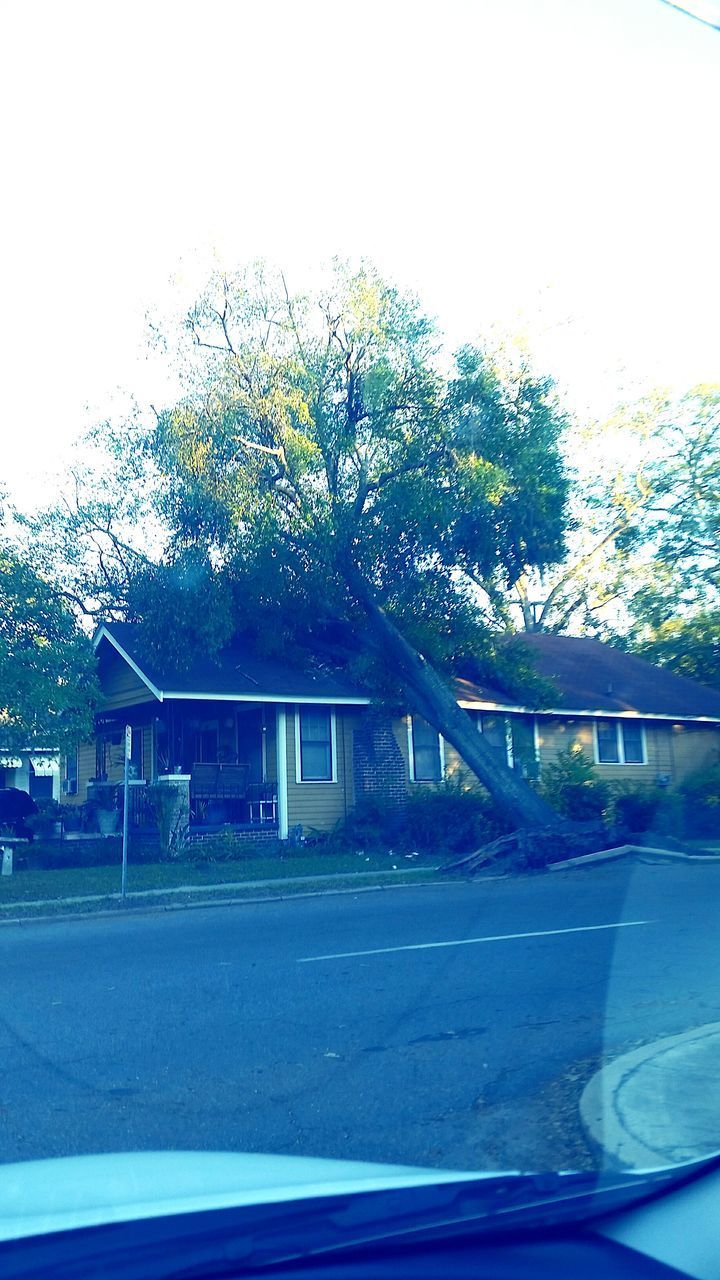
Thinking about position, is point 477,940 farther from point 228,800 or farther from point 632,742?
point 632,742

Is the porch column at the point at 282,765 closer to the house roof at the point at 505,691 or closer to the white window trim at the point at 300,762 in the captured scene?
the white window trim at the point at 300,762

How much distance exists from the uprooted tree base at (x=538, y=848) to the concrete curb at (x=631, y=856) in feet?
0.46

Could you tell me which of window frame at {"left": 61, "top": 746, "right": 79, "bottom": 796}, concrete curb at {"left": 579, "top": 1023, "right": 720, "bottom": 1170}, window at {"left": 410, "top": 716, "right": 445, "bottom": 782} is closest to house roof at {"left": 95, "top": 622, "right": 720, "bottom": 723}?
window at {"left": 410, "top": 716, "right": 445, "bottom": 782}

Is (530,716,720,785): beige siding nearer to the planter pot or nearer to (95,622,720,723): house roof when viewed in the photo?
(95,622,720,723): house roof

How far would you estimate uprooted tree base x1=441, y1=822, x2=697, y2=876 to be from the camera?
19.3 m

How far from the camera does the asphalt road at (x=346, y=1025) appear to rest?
5672 mm

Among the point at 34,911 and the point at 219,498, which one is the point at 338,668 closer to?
the point at 219,498

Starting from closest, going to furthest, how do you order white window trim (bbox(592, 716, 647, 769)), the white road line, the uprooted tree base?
the white road line
the uprooted tree base
white window trim (bbox(592, 716, 647, 769))

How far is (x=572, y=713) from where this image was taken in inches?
1171

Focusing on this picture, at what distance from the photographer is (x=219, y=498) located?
2181cm

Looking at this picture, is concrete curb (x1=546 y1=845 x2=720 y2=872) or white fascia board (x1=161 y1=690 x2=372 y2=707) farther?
white fascia board (x1=161 y1=690 x2=372 y2=707)

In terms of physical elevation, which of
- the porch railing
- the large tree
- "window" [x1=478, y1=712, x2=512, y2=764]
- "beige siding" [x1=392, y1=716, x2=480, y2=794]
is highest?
the large tree

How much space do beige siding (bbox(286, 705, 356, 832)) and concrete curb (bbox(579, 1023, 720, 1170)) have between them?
18459 mm

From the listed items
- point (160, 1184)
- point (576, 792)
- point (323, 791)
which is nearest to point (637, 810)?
point (576, 792)
